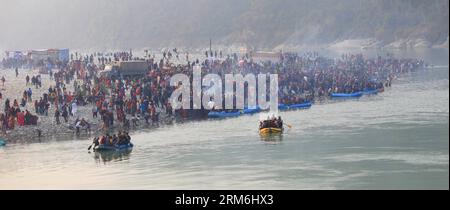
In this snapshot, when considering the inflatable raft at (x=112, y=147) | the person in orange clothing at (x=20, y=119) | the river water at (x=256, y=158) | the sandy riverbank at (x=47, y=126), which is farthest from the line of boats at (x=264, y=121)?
the person in orange clothing at (x=20, y=119)

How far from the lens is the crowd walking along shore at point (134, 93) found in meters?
78.3

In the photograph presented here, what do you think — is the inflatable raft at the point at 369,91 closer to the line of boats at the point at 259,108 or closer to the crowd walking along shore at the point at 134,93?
the line of boats at the point at 259,108

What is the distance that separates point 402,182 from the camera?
55688 mm

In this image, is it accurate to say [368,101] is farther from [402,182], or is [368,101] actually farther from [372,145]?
[402,182]

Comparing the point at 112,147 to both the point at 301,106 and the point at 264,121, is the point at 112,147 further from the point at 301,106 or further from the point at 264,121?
the point at 301,106

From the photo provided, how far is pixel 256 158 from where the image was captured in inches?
2539

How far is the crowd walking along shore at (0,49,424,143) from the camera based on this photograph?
257 ft

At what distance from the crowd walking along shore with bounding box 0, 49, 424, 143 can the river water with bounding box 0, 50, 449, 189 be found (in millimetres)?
3713

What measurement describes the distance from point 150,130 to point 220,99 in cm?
1512

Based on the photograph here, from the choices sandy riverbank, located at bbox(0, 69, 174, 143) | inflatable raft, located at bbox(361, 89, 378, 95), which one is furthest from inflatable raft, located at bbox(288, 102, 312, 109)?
inflatable raft, located at bbox(361, 89, 378, 95)

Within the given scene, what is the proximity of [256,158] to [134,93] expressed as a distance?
87.3ft

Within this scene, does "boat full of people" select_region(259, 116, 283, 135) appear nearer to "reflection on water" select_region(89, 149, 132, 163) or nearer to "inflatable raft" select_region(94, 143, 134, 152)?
"inflatable raft" select_region(94, 143, 134, 152)

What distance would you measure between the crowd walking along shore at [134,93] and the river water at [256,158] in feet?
12.2
